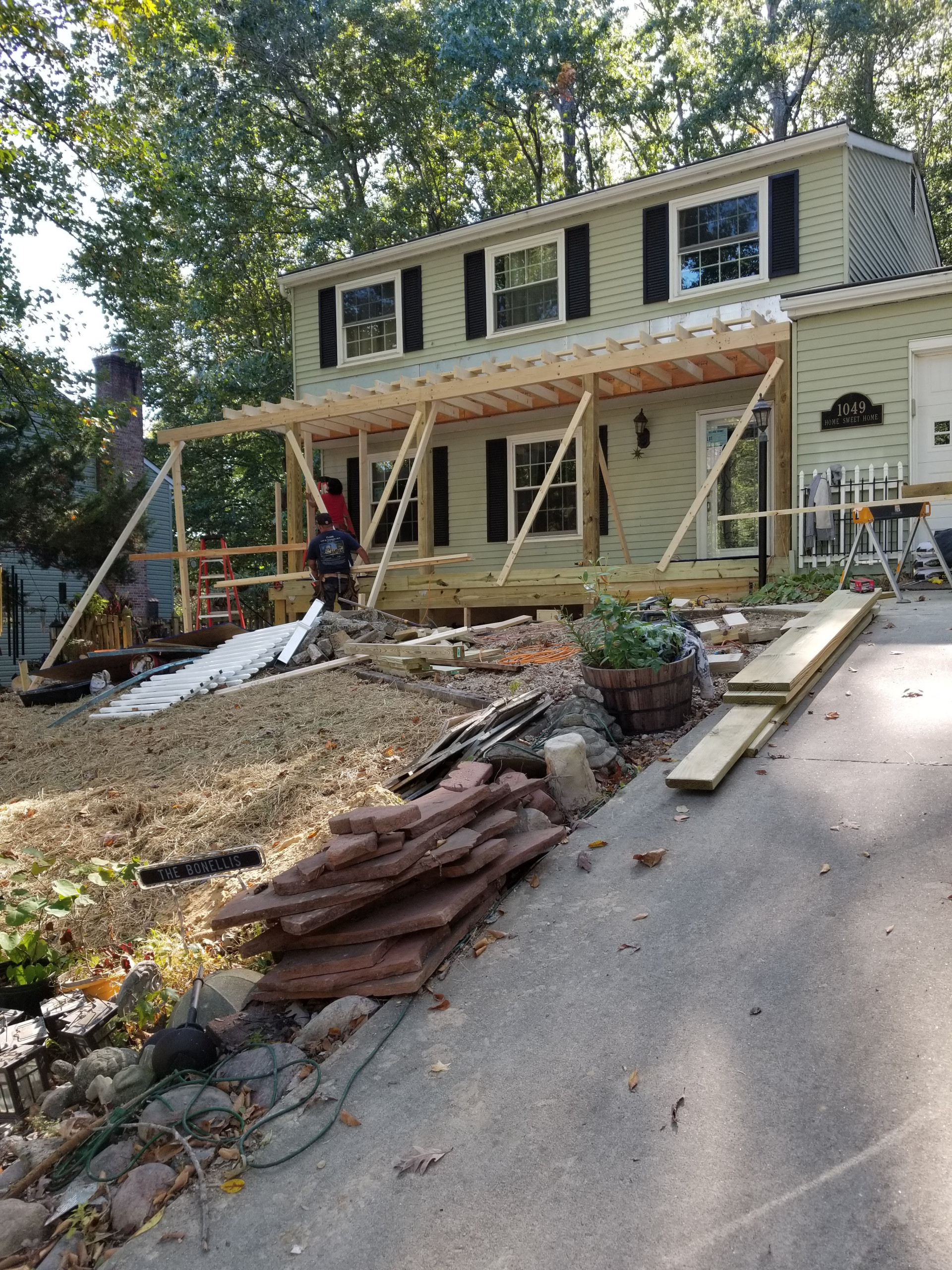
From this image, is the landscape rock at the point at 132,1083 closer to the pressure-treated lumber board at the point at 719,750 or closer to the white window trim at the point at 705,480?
the pressure-treated lumber board at the point at 719,750

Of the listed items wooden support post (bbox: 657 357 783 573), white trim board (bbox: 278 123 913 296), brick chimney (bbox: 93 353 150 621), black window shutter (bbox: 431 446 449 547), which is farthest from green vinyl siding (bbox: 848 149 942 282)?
brick chimney (bbox: 93 353 150 621)

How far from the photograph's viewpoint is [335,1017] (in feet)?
9.67

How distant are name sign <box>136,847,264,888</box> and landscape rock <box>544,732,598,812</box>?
1.78 m

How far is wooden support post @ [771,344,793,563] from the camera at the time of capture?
10.7 m

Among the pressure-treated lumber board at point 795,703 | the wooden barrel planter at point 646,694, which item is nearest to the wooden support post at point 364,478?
the pressure-treated lumber board at point 795,703

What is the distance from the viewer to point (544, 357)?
11594 mm

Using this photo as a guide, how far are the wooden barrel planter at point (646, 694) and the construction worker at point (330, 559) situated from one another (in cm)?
602

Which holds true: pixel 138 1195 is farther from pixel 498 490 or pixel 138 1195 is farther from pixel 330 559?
pixel 498 490

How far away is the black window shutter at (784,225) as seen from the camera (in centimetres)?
1252

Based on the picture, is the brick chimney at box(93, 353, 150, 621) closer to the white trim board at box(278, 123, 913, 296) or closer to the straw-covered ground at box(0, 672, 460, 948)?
the white trim board at box(278, 123, 913, 296)

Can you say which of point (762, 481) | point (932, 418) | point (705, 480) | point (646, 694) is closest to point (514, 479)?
point (705, 480)

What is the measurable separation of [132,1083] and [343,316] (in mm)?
15963

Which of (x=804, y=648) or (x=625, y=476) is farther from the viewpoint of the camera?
(x=625, y=476)

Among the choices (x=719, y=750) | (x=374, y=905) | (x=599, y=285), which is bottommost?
(x=374, y=905)
